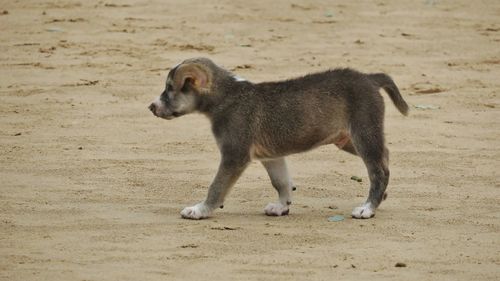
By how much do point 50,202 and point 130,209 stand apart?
71 centimetres

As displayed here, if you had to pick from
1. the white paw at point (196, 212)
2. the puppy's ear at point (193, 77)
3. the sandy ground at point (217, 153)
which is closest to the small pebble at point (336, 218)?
the sandy ground at point (217, 153)

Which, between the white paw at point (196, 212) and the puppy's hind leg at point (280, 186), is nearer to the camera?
the white paw at point (196, 212)

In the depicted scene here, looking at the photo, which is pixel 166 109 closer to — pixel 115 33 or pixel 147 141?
pixel 147 141

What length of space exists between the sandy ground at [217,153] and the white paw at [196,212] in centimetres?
11

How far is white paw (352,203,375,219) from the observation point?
29.9ft

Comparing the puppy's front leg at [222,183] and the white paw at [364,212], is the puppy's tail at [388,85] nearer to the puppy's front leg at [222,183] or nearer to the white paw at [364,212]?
the white paw at [364,212]

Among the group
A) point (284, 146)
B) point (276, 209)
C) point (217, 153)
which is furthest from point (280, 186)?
point (217, 153)

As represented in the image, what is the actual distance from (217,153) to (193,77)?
2.11 m

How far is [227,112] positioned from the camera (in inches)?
369

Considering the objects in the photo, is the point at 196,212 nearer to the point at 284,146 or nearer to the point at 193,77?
the point at 284,146

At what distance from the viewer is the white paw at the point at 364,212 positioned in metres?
9.12

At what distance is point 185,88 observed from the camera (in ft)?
31.1

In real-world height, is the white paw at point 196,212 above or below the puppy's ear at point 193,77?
below

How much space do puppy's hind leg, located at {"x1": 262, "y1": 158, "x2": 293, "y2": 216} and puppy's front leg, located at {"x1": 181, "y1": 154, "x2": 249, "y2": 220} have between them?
394 mm
